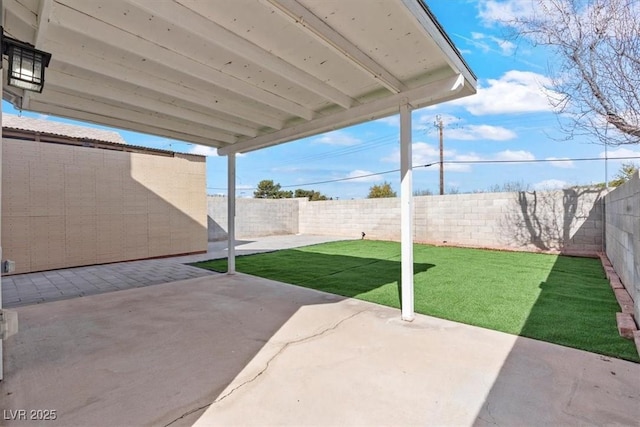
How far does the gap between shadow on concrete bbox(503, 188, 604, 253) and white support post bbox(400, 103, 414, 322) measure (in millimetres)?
7047

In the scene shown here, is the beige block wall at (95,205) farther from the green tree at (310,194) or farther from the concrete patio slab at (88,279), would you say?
the green tree at (310,194)

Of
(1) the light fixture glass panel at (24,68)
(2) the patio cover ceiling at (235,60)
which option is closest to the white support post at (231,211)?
(2) the patio cover ceiling at (235,60)

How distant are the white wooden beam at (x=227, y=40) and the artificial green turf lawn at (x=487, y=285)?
2.84 m

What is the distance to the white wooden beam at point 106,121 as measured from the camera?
3609 mm

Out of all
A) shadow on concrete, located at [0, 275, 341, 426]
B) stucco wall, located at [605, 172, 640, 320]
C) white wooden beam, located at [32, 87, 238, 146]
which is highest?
white wooden beam, located at [32, 87, 238, 146]

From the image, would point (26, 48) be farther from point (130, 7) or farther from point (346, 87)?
point (346, 87)

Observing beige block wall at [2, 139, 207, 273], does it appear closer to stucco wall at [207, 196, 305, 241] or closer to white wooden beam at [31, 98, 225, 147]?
stucco wall at [207, 196, 305, 241]

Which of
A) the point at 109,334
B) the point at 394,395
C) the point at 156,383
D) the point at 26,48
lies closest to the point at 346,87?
the point at 26,48

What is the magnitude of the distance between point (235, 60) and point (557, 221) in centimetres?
899

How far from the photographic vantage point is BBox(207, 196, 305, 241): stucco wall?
42.0ft

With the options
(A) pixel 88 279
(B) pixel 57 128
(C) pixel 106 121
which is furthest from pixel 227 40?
(B) pixel 57 128

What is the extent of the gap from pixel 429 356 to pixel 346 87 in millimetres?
2739

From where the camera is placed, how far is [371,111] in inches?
145

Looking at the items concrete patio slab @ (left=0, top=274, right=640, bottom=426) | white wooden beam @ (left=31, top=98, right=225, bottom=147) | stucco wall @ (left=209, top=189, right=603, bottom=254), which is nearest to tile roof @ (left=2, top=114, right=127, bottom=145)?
stucco wall @ (left=209, top=189, right=603, bottom=254)
